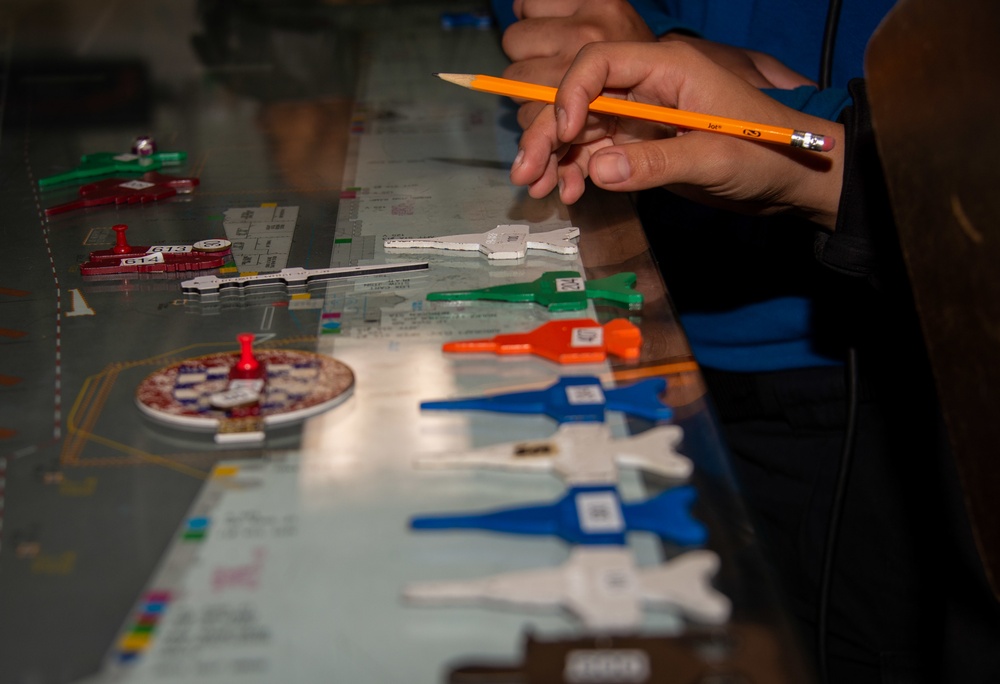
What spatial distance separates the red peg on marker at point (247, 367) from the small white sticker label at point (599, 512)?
9.0 inches

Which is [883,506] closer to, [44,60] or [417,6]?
[417,6]

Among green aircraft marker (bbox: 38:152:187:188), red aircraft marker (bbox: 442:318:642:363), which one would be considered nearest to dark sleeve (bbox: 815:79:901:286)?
red aircraft marker (bbox: 442:318:642:363)

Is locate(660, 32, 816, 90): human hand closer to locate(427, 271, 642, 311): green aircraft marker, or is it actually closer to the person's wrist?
the person's wrist

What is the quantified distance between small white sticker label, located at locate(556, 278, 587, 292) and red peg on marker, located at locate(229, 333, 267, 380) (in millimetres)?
236

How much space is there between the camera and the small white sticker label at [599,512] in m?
0.48

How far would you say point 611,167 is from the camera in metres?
0.77

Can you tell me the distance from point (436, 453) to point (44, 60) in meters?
1.28

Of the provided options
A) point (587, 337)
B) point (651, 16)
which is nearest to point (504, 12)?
point (651, 16)

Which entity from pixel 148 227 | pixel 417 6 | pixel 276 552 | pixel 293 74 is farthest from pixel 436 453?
pixel 417 6

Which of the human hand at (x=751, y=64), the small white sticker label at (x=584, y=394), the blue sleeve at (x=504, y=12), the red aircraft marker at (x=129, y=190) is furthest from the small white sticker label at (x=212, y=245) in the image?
the blue sleeve at (x=504, y=12)

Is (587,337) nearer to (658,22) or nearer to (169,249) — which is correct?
(169,249)

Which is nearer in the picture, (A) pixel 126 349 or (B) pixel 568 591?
(B) pixel 568 591

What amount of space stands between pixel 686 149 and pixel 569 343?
0.77ft

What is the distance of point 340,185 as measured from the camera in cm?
101
